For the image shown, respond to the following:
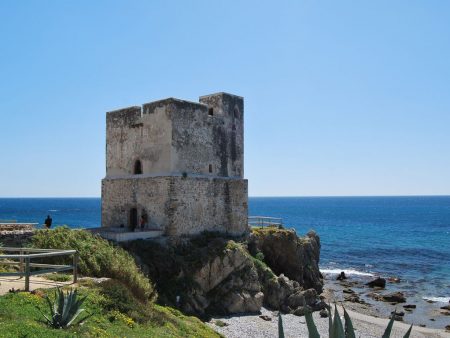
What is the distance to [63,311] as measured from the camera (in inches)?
402

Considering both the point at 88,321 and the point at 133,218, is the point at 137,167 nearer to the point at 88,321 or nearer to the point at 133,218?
the point at 133,218

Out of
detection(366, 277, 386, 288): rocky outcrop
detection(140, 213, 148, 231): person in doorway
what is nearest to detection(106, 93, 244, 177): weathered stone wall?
detection(140, 213, 148, 231): person in doorway

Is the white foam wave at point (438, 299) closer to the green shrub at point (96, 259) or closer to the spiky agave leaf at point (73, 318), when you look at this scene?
the green shrub at point (96, 259)

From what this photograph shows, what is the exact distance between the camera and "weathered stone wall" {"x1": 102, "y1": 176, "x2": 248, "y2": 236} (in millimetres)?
24906

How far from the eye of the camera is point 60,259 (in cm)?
1744

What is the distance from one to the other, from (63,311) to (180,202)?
15160 millimetres

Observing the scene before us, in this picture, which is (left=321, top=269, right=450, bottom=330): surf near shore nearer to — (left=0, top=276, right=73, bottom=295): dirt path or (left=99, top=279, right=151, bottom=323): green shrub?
(left=99, top=279, right=151, bottom=323): green shrub

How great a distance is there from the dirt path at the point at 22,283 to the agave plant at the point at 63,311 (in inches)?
95.5

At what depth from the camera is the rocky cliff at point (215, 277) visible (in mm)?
22281

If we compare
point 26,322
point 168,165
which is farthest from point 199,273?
point 26,322

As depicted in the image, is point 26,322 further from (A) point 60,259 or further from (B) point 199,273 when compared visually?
(B) point 199,273

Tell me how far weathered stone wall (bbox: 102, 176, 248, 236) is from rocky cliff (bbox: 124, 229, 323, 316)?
1.12m

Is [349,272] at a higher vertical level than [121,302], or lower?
lower

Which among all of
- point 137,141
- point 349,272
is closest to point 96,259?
point 137,141
